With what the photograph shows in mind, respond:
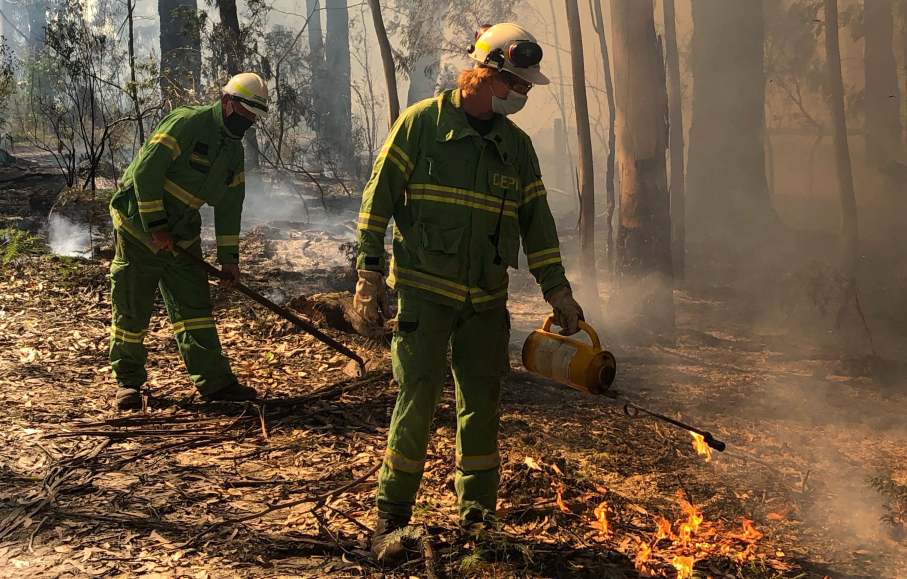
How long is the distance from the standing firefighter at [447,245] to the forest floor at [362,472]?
0.52 metres

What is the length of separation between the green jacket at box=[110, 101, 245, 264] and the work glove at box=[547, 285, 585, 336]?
8.71 feet

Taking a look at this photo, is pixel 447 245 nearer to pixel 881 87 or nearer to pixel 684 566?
pixel 684 566

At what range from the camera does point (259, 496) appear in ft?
13.4

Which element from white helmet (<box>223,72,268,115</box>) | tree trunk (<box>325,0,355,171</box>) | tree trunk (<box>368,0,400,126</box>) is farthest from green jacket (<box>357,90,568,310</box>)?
tree trunk (<box>325,0,355,171</box>)

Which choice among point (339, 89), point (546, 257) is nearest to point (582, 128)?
point (546, 257)

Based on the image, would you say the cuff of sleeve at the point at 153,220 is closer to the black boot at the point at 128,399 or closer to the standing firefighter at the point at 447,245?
the black boot at the point at 128,399

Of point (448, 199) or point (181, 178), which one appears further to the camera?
point (181, 178)

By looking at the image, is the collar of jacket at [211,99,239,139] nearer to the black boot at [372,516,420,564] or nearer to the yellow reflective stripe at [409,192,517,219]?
the yellow reflective stripe at [409,192,517,219]

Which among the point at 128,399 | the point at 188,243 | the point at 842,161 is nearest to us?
the point at 128,399

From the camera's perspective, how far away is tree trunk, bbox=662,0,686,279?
590 inches

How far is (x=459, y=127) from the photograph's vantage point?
3.40 metres

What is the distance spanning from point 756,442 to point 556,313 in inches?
127

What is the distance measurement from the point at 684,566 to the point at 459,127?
2148 mm

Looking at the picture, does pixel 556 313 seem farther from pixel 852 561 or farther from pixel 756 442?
pixel 756 442
